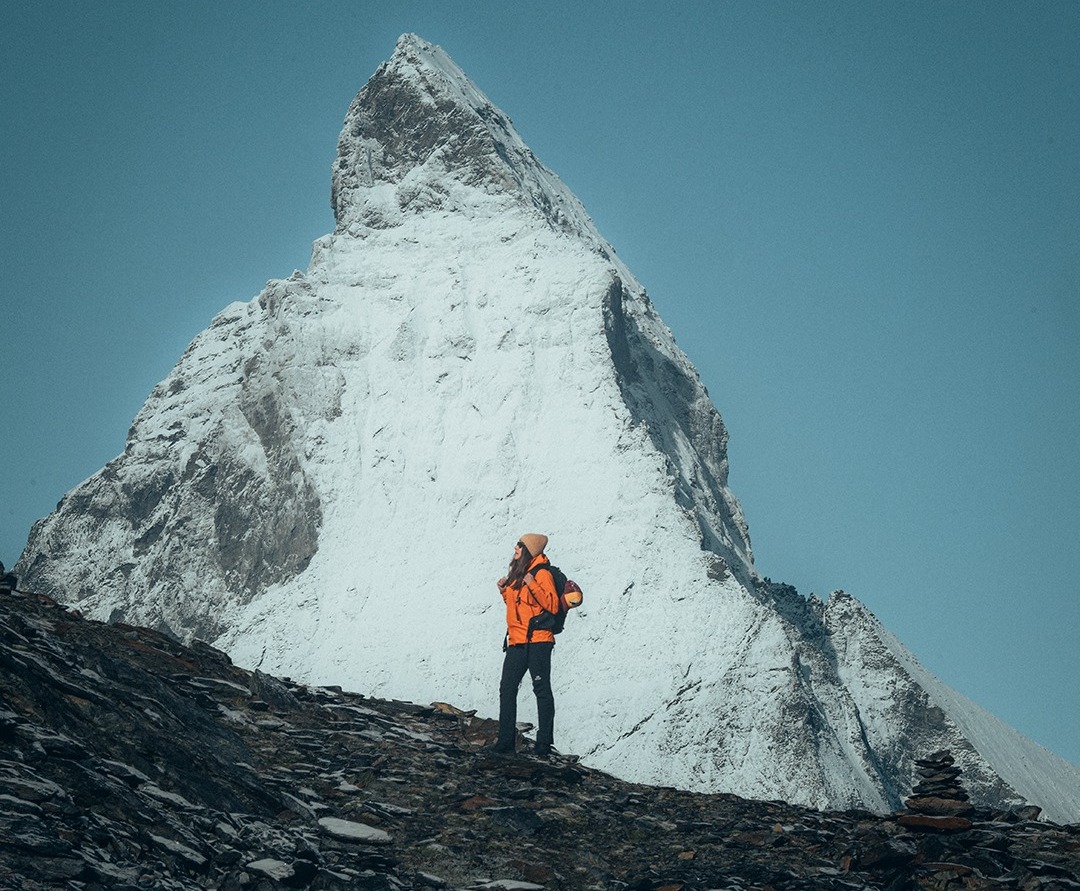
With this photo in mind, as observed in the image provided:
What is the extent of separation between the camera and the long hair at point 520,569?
18000 millimetres

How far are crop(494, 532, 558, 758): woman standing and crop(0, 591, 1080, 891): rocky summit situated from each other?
72cm

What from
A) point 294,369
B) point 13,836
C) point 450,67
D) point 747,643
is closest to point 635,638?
point 747,643

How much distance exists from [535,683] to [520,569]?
1541 mm

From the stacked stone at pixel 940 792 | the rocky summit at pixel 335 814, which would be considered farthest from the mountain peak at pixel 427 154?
the stacked stone at pixel 940 792

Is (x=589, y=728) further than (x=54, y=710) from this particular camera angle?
Yes

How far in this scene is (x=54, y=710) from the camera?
12.5 meters

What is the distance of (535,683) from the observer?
17812 mm

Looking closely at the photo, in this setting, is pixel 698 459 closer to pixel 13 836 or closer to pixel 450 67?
pixel 450 67

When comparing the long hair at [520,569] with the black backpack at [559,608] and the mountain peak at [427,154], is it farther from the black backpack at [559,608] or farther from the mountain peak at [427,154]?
the mountain peak at [427,154]

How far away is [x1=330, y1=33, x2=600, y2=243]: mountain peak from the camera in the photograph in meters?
57.2

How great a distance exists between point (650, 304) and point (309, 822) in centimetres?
5375

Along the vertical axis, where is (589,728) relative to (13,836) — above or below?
above

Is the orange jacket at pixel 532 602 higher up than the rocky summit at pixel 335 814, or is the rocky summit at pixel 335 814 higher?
the orange jacket at pixel 532 602

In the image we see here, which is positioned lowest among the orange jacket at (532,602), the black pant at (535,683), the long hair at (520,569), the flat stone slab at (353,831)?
the flat stone slab at (353,831)
